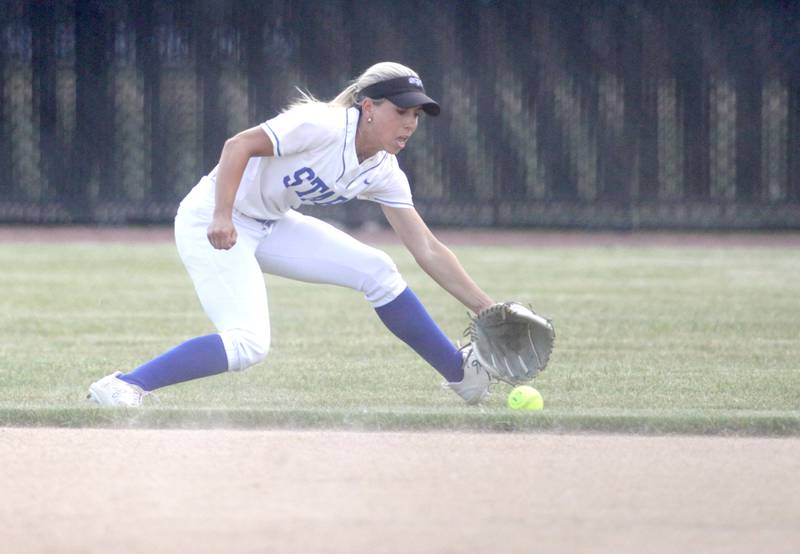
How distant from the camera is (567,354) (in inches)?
293

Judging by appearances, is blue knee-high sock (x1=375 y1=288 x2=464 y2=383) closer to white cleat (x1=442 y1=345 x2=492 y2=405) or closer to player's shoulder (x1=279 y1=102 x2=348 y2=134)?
white cleat (x1=442 y1=345 x2=492 y2=405)

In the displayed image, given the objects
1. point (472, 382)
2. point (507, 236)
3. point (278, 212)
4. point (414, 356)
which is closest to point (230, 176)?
point (278, 212)

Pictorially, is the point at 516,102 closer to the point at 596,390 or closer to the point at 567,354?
the point at 567,354

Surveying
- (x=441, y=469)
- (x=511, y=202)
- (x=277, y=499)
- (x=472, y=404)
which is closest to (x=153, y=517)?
(x=277, y=499)

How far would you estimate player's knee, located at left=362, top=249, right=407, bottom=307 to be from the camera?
583 centimetres

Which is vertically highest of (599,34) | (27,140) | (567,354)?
(599,34)

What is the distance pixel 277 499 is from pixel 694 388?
2651 mm

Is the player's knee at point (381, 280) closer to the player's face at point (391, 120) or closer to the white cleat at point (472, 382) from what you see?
the white cleat at point (472, 382)

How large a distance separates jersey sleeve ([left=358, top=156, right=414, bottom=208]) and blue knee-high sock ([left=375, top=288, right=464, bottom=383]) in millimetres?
354

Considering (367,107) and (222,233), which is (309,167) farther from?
(222,233)

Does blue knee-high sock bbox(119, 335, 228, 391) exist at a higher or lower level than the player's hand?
lower

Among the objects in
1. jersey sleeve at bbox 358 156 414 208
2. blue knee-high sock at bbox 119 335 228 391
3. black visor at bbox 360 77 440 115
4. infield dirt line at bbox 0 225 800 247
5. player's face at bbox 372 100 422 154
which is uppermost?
black visor at bbox 360 77 440 115

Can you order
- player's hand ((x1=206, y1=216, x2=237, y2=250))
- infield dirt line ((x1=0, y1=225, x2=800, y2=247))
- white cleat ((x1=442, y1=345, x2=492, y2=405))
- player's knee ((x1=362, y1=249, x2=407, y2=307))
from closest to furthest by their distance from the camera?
1. player's hand ((x1=206, y1=216, x2=237, y2=250))
2. player's knee ((x1=362, y1=249, x2=407, y2=307))
3. white cleat ((x1=442, y1=345, x2=492, y2=405))
4. infield dirt line ((x1=0, y1=225, x2=800, y2=247))

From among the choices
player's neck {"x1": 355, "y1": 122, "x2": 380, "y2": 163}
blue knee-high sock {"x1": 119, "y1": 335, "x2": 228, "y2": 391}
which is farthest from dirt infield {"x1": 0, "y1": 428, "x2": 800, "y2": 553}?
player's neck {"x1": 355, "y1": 122, "x2": 380, "y2": 163}
